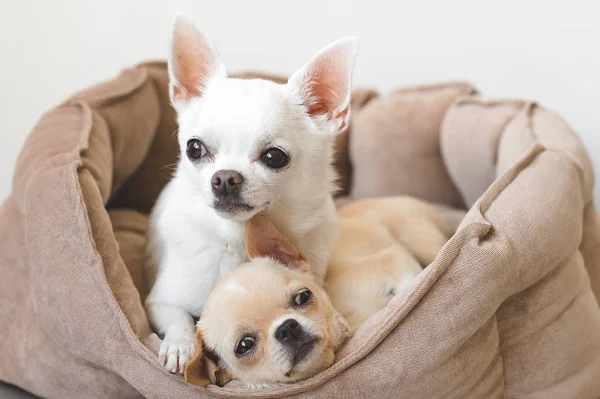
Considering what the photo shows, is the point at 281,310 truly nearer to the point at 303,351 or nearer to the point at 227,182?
the point at 303,351

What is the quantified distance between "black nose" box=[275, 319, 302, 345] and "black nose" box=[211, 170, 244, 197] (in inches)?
10.9

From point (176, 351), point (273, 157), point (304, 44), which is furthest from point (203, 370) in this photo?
point (304, 44)

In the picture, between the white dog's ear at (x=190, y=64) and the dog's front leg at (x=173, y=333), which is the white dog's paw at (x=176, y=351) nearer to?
the dog's front leg at (x=173, y=333)

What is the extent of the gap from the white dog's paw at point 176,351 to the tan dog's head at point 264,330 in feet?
0.11

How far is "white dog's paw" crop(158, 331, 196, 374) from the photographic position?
4.31ft

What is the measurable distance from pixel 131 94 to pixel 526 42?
4.88 feet

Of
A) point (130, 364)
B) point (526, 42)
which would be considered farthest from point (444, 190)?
point (130, 364)

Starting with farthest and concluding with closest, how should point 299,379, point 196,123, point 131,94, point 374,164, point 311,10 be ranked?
point 311,10
point 374,164
point 131,94
point 196,123
point 299,379

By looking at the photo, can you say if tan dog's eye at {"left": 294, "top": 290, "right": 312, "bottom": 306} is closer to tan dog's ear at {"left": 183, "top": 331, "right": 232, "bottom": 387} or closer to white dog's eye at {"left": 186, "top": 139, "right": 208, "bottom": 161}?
tan dog's ear at {"left": 183, "top": 331, "right": 232, "bottom": 387}

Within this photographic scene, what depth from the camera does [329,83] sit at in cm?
154

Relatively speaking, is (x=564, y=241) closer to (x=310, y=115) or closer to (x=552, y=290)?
(x=552, y=290)

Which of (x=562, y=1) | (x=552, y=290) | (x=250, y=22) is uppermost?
(x=562, y=1)

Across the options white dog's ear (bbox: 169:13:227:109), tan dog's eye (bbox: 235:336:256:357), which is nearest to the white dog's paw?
tan dog's eye (bbox: 235:336:256:357)

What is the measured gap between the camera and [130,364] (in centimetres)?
138
